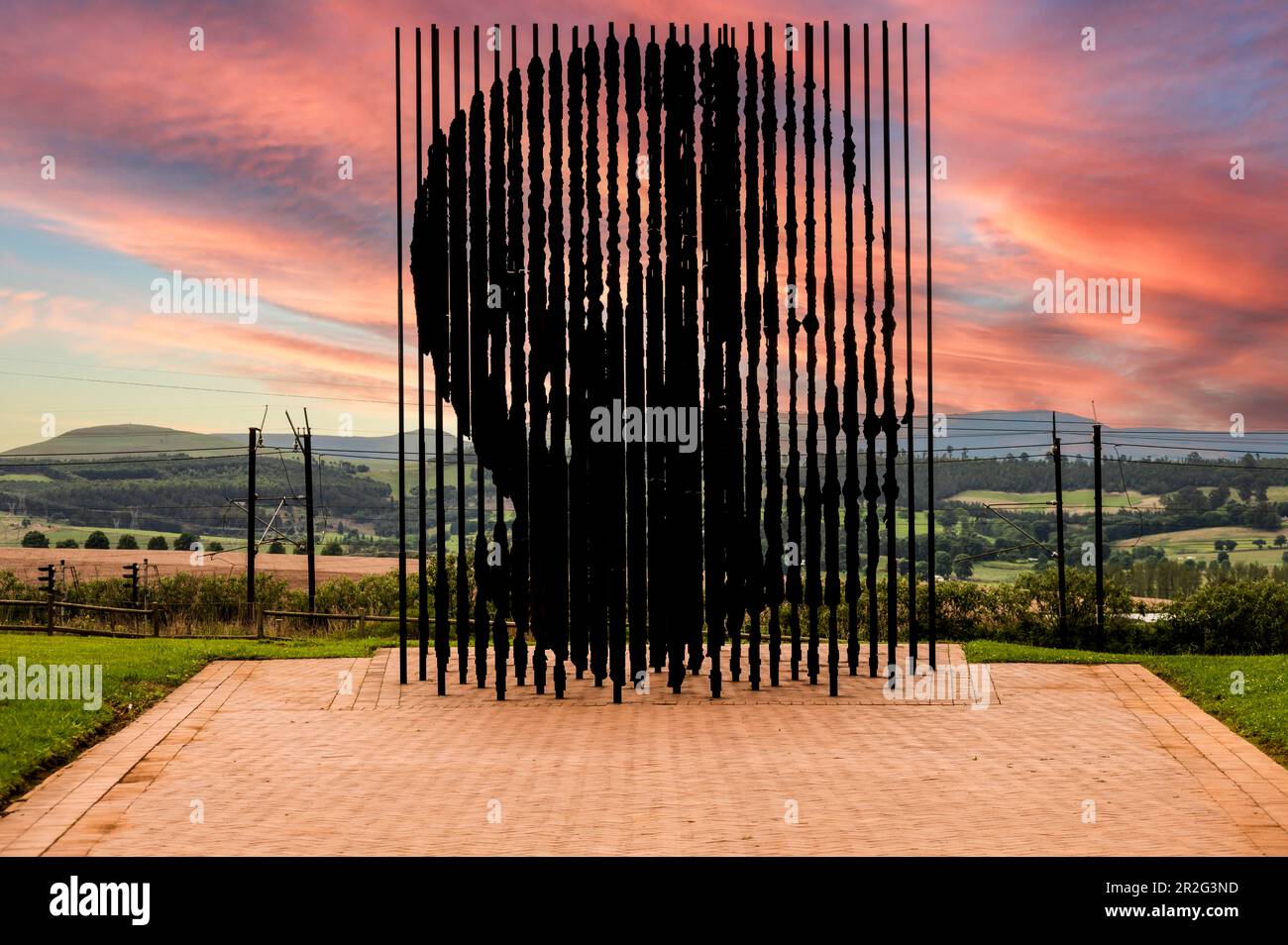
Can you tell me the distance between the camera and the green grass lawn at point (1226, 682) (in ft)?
29.0

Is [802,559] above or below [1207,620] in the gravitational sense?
above

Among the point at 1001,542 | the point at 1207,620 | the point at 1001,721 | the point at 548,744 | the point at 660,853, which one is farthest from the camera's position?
the point at 1001,542

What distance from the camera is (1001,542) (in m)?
85.6

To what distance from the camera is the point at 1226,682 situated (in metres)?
10.9

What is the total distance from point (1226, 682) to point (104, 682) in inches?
405

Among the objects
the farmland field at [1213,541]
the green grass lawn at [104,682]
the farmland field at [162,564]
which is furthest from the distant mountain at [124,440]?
the green grass lawn at [104,682]

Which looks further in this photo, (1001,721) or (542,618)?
(542,618)

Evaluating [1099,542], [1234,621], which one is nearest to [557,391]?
[1099,542]

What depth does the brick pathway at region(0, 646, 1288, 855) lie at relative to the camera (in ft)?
19.6

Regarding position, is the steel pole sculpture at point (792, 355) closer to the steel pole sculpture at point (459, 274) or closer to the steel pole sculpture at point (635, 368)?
the steel pole sculpture at point (635, 368)

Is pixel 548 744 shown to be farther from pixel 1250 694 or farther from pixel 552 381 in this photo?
pixel 1250 694

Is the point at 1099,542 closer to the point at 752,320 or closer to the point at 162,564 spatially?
the point at 752,320

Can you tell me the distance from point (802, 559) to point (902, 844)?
16.4ft

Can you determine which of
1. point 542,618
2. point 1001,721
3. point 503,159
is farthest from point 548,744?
point 503,159
